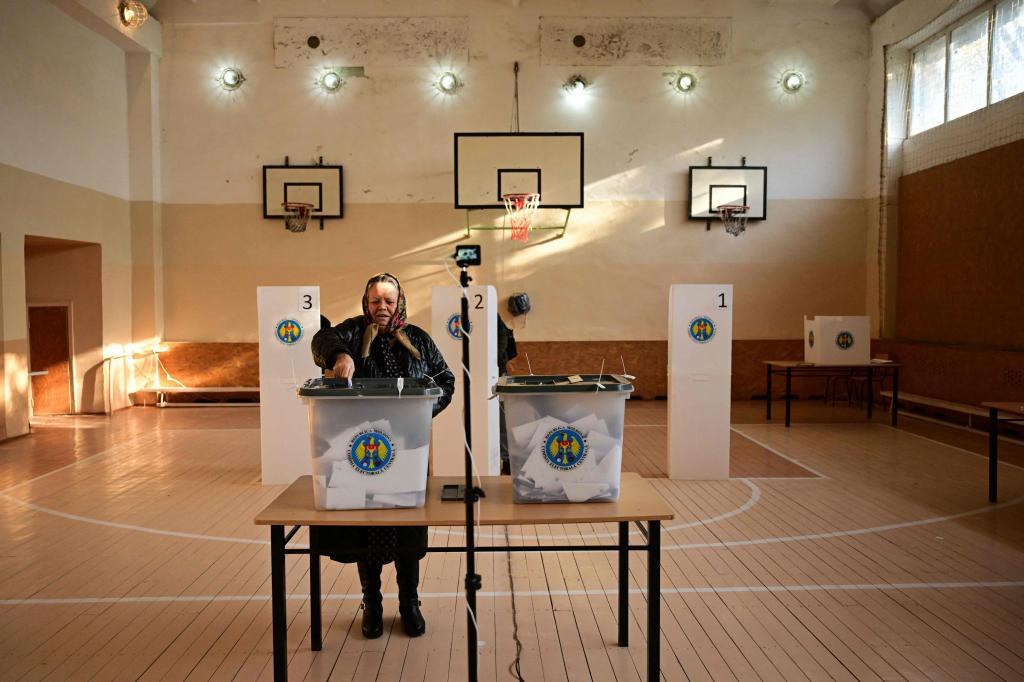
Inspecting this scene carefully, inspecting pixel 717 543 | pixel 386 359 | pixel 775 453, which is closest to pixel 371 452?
pixel 386 359

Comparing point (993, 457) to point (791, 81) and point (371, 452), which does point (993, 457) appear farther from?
point (791, 81)

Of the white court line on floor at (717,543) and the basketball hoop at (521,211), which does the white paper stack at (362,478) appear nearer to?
the white court line on floor at (717,543)

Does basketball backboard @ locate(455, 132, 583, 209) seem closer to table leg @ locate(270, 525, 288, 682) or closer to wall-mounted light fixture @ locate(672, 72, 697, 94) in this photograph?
wall-mounted light fixture @ locate(672, 72, 697, 94)

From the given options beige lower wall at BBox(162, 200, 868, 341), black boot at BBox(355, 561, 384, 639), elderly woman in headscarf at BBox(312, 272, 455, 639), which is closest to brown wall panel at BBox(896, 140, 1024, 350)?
beige lower wall at BBox(162, 200, 868, 341)

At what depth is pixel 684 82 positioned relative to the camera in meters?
10.7

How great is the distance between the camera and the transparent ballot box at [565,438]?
2625mm

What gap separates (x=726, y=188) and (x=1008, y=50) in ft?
11.9

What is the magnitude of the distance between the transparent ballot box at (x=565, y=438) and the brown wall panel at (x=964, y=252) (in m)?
7.37

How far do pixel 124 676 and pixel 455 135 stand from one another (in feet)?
26.8

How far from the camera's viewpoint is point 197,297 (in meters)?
10.9

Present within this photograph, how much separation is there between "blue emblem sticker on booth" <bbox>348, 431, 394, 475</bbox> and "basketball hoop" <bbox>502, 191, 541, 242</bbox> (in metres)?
7.87

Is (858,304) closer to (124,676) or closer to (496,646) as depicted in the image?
(496,646)

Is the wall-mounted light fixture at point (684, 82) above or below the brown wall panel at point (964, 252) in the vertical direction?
above

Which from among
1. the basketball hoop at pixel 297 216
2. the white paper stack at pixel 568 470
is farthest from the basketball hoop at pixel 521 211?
the white paper stack at pixel 568 470
